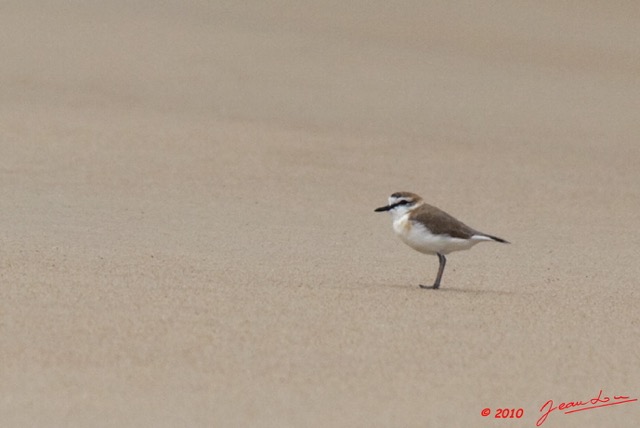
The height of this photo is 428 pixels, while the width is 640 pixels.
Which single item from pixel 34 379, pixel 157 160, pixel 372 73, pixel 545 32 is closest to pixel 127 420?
pixel 34 379

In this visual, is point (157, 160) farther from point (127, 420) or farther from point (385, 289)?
point (127, 420)

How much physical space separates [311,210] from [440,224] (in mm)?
4106

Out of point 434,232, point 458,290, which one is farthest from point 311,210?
point 434,232

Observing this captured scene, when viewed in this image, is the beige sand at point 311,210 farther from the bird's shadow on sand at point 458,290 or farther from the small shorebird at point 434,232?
the small shorebird at point 434,232

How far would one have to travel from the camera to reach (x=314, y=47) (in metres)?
18.5
